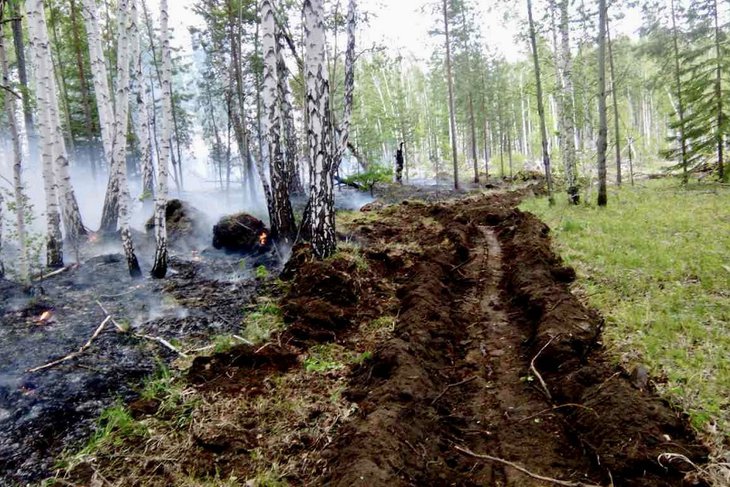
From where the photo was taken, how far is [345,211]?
16469 millimetres

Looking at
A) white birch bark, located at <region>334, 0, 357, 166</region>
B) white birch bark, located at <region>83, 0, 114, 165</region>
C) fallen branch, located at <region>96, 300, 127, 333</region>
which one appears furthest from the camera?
white birch bark, located at <region>83, 0, 114, 165</region>

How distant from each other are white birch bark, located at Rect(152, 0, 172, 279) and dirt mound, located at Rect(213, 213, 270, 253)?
2.55m

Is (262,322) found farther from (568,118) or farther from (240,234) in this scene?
(568,118)

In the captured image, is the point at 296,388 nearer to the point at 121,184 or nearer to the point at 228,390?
the point at 228,390

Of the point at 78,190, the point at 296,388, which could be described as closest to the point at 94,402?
the point at 296,388

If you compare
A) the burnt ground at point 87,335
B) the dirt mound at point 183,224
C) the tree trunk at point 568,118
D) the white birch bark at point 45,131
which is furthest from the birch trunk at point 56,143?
the tree trunk at point 568,118

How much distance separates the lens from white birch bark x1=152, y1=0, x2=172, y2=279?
7887 mm

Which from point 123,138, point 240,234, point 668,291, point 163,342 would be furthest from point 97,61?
point 668,291

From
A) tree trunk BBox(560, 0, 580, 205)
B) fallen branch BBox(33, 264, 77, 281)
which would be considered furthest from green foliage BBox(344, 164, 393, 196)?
fallen branch BBox(33, 264, 77, 281)

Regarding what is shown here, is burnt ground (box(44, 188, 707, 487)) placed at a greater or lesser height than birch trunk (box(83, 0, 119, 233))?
lesser

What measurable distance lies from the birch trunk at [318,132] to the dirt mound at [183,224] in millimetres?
6388

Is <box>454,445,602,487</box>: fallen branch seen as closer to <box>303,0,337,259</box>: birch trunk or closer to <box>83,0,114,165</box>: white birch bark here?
<box>303,0,337,259</box>: birch trunk

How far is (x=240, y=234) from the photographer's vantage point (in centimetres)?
1152

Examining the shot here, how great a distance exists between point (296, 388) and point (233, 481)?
1405mm
